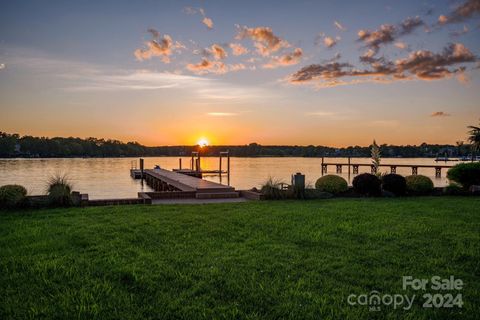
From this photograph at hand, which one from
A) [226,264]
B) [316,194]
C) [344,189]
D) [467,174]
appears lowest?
[226,264]

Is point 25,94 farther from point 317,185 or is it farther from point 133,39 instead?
point 317,185

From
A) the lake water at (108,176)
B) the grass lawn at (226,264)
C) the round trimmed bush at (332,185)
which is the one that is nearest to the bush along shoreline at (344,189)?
the round trimmed bush at (332,185)

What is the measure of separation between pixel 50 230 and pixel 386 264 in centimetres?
681

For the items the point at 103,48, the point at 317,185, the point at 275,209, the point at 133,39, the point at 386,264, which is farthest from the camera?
the point at 103,48

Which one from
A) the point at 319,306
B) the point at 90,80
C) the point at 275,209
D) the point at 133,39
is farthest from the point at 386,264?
the point at 90,80

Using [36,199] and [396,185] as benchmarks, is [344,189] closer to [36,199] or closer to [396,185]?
[396,185]

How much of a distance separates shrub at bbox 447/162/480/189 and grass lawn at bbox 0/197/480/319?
→ 9.57 metres

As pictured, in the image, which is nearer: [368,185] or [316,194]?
[316,194]

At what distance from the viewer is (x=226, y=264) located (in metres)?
5.59

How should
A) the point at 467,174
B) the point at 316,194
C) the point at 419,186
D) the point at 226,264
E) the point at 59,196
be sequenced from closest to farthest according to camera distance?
the point at 226,264
the point at 59,196
the point at 316,194
the point at 419,186
the point at 467,174

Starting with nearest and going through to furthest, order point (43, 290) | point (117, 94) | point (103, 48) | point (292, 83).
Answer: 1. point (43, 290)
2. point (103, 48)
3. point (292, 83)
4. point (117, 94)

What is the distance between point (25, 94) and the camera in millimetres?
25578

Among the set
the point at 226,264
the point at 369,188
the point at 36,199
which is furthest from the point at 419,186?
the point at 36,199

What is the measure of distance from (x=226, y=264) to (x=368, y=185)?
1152 cm
